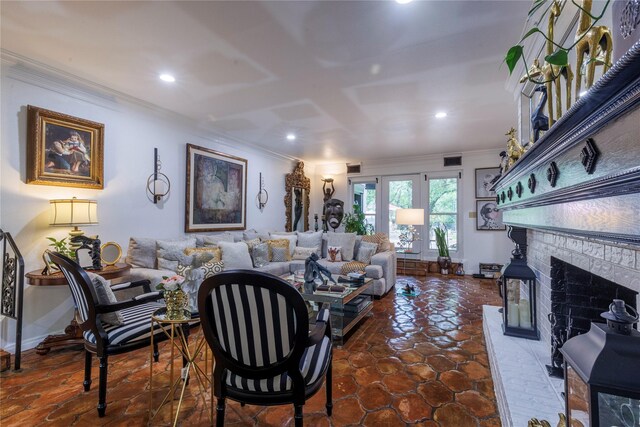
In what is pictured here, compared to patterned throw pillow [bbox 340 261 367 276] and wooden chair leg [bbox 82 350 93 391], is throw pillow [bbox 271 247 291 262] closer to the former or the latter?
patterned throw pillow [bbox 340 261 367 276]

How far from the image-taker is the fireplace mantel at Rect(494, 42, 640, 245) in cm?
53

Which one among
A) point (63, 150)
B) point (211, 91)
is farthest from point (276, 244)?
point (63, 150)

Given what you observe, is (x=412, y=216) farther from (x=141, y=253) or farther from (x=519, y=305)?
(x=141, y=253)

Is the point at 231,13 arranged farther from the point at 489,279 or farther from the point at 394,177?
the point at 489,279

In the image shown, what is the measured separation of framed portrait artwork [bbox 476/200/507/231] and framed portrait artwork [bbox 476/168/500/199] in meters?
Result: 0.12

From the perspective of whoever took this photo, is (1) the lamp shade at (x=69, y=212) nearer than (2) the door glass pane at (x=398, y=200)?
Yes

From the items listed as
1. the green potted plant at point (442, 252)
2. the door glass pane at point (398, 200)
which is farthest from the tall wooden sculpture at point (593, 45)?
the door glass pane at point (398, 200)

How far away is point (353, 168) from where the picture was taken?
6.97 m

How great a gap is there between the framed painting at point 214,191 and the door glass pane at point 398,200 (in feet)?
11.0

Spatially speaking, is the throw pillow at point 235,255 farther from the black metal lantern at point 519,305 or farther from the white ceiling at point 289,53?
the black metal lantern at point 519,305

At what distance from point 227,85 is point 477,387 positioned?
330cm

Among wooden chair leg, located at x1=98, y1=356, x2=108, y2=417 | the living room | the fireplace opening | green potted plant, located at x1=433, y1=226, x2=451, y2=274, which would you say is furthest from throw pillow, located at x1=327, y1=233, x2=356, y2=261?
wooden chair leg, located at x1=98, y1=356, x2=108, y2=417

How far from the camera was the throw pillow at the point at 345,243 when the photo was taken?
15.5ft

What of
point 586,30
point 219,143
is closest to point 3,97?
point 219,143
